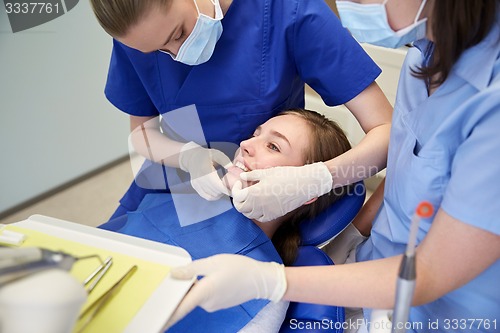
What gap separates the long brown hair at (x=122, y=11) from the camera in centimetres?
102

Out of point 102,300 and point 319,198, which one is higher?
point 102,300

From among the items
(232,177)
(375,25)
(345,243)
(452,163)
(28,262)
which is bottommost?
(345,243)

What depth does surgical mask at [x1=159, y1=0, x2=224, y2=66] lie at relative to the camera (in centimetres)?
117

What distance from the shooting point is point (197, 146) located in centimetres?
144

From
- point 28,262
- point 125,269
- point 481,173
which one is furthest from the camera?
point 125,269

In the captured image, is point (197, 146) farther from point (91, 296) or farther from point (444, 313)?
point (444, 313)

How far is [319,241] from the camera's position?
1366mm

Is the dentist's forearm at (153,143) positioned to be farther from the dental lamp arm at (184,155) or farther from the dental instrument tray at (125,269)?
the dental instrument tray at (125,269)

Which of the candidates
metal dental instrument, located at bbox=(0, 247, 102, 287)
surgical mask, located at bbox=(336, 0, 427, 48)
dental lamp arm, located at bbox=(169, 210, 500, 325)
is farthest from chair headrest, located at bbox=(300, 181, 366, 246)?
metal dental instrument, located at bbox=(0, 247, 102, 287)

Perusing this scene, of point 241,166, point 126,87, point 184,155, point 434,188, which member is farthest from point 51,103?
point 434,188

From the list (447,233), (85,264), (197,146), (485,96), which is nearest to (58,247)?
(85,264)

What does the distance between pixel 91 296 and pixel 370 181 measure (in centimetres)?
211

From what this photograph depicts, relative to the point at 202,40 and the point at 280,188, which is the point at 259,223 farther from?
the point at 202,40

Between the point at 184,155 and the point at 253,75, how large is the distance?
1.10ft
